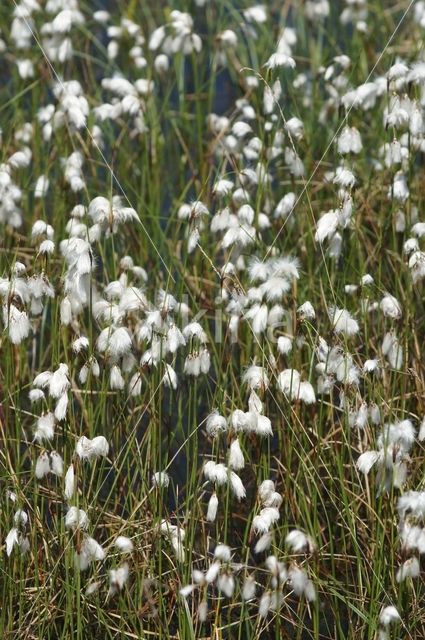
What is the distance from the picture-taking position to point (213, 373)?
4266 mm

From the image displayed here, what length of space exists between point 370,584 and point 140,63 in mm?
2738

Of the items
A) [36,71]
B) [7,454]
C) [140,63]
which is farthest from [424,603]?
[36,71]

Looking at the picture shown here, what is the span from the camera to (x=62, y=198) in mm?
4367

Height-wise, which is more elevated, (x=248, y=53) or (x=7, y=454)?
(x=248, y=53)

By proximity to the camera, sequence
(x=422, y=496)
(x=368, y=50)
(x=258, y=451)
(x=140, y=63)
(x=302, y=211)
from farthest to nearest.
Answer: (x=368, y=50) → (x=140, y=63) → (x=302, y=211) → (x=258, y=451) → (x=422, y=496)

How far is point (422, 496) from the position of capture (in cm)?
255

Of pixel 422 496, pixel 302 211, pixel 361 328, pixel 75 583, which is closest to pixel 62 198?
pixel 302 211

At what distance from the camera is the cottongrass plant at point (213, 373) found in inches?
119

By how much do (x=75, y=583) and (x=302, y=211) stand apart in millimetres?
1866

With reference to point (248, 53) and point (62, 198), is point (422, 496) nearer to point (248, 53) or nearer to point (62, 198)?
point (62, 198)

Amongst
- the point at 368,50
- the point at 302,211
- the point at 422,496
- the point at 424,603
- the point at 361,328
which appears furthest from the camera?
the point at 368,50

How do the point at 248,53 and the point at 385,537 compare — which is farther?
the point at 248,53

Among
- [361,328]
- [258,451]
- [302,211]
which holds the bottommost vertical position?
[258,451]

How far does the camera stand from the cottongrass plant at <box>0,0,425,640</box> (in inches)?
119
